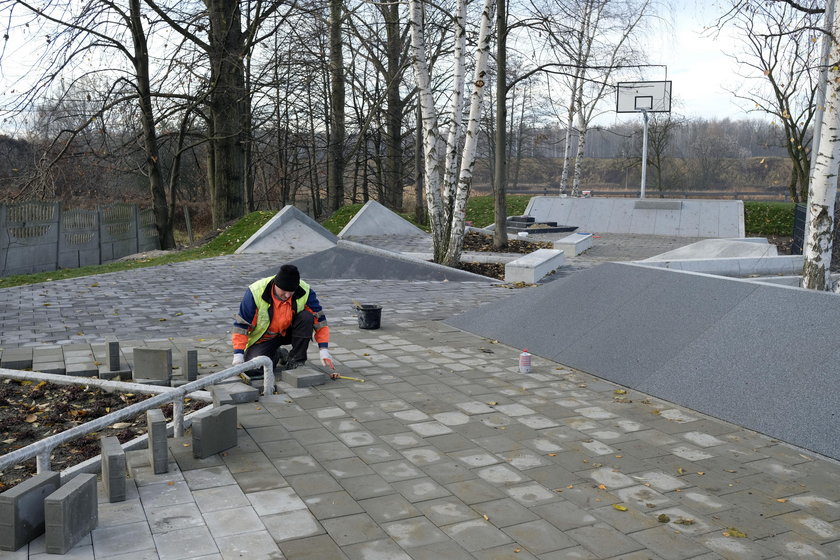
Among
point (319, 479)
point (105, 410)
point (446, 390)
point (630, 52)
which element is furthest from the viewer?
point (630, 52)

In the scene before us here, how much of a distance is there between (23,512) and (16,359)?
4.49 meters

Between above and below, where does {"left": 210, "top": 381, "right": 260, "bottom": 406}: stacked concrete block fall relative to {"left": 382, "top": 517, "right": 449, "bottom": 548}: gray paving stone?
above

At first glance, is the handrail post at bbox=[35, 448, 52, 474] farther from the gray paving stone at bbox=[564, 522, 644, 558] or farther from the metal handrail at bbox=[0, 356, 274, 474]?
the gray paving stone at bbox=[564, 522, 644, 558]

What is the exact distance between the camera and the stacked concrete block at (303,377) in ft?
24.1

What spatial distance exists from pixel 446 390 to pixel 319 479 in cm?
247

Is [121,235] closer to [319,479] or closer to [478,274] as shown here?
[478,274]

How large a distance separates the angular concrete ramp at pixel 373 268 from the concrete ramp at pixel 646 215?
47.1 feet

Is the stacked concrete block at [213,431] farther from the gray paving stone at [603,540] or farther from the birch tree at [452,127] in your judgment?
the birch tree at [452,127]

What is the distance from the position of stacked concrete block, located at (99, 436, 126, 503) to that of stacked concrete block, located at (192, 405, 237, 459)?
0.76m

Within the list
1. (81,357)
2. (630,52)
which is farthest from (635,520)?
(630,52)

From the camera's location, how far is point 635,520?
4.57m

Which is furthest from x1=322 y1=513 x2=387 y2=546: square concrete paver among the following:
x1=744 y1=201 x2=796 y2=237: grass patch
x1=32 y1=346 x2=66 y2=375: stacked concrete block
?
x1=744 y1=201 x2=796 y2=237: grass patch

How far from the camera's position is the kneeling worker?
280 inches

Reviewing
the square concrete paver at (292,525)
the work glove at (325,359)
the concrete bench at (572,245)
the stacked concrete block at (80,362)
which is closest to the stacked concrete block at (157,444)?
the square concrete paver at (292,525)
